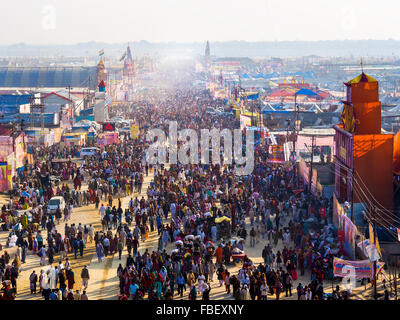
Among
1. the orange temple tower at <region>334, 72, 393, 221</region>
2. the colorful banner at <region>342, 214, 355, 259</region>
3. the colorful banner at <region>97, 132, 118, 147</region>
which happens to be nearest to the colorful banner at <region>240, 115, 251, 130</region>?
the colorful banner at <region>97, 132, 118, 147</region>

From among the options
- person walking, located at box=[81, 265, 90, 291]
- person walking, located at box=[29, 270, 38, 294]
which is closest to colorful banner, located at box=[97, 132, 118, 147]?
person walking, located at box=[81, 265, 90, 291]

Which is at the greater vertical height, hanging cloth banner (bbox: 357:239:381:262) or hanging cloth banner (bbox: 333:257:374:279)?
hanging cloth banner (bbox: 357:239:381:262)

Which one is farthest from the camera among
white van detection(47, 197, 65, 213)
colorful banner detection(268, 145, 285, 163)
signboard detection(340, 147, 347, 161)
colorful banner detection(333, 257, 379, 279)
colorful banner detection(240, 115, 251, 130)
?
colorful banner detection(240, 115, 251, 130)

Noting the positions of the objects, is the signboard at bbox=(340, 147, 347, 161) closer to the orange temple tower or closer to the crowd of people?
the orange temple tower

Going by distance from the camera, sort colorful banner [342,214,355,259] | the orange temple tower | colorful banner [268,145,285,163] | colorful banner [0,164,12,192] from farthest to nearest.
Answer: colorful banner [268,145,285,163] → colorful banner [0,164,12,192] → the orange temple tower → colorful banner [342,214,355,259]

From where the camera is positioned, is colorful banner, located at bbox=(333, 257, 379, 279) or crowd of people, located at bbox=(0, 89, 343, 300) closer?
colorful banner, located at bbox=(333, 257, 379, 279)

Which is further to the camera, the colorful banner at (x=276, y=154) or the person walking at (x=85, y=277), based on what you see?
the colorful banner at (x=276, y=154)

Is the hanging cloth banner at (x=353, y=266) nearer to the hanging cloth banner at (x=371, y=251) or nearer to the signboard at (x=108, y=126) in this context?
the hanging cloth banner at (x=371, y=251)

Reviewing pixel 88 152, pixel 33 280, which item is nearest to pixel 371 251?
pixel 33 280

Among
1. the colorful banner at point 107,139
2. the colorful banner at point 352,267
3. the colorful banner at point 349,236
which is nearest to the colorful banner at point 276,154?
the colorful banner at point 107,139

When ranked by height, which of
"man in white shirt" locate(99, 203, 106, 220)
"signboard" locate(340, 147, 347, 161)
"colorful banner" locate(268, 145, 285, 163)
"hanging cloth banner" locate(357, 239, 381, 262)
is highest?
"signboard" locate(340, 147, 347, 161)
